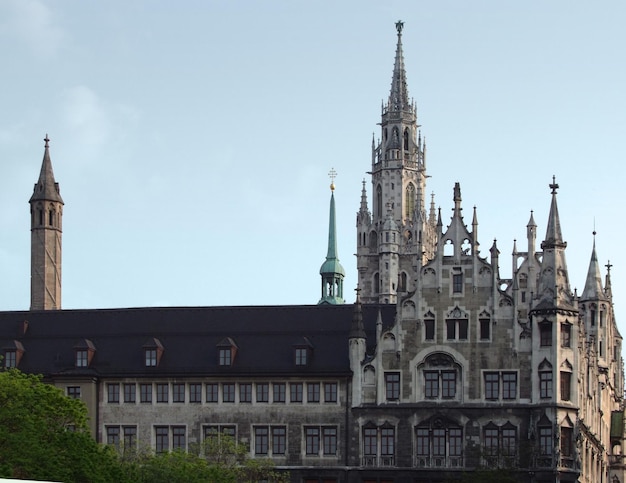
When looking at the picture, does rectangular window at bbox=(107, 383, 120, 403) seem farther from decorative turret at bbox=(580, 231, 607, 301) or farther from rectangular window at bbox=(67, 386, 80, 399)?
decorative turret at bbox=(580, 231, 607, 301)

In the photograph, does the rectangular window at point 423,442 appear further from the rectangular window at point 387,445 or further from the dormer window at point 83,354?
the dormer window at point 83,354

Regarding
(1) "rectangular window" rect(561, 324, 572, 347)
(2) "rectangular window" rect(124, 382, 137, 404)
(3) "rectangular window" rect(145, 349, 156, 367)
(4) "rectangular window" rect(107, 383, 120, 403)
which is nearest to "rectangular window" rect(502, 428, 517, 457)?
(1) "rectangular window" rect(561, 324, 572, 347)

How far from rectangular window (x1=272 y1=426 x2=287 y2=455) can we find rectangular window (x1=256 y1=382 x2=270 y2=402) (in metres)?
2.17

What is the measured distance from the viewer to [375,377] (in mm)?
135250

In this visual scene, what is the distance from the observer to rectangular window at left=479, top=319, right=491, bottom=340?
134 meters

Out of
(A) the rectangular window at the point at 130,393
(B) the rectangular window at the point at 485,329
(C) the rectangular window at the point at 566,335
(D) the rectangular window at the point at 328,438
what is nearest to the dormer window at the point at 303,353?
(D) the rectangular window at the point at 328,438

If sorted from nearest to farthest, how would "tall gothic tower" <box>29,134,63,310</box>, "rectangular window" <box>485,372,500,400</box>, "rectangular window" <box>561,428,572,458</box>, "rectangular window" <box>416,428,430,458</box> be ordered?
"rectangular window" <box>561,428,572,458</box>, "rectangular window" <box>485,372,500,400</box>, "rectangular window" <box>416,428,430,458</box>, "tall gothic tower" <box>29,134,63,310</box>

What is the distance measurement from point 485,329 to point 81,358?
29.4m

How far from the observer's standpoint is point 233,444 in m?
132

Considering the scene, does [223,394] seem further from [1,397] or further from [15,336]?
[1,397]

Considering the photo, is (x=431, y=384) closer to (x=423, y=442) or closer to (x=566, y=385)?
(x=423, y=442)

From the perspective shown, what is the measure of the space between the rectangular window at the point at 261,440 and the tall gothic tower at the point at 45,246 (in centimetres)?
2999

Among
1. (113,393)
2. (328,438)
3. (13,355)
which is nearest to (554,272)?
(328,438)

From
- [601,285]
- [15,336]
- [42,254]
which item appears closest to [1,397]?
[15,336]
